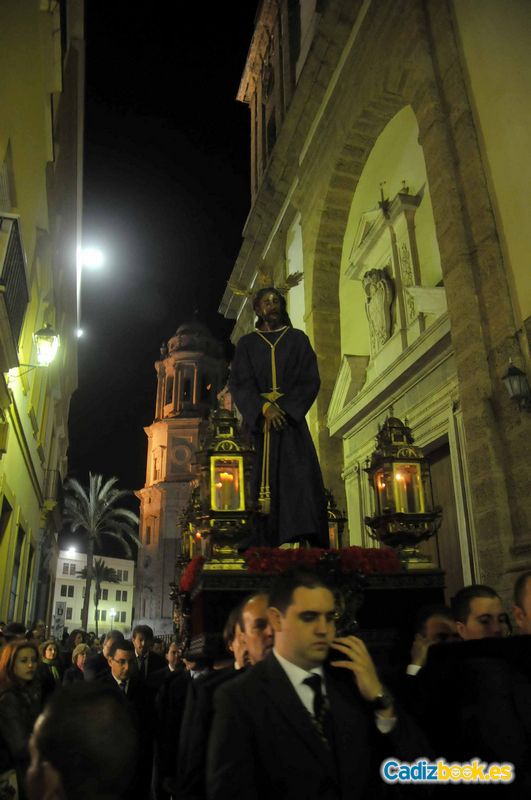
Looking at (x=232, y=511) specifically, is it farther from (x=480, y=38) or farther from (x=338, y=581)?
(x=480, y=38)

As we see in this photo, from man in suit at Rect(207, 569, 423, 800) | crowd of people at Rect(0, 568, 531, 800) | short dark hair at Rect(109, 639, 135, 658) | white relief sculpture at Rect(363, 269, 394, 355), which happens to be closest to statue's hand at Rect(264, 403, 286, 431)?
short dark hair at Rect(109, 639, 135, 658)

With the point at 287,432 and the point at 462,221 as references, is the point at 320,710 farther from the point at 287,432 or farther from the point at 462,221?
the point at 462,221

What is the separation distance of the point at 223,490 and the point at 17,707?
7.42ft

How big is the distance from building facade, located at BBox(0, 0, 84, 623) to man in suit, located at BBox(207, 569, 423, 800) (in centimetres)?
633

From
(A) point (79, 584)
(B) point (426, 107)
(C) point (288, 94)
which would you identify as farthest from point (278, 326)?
(A) point (79, 584)

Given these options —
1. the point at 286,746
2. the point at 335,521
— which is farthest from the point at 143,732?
the point at 335,521

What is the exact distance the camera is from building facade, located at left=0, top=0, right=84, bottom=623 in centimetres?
895

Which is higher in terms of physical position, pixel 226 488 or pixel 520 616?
pixel 226 488

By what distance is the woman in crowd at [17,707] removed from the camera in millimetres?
3516

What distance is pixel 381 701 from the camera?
7.22 ft

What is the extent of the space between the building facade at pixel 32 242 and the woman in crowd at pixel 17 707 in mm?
4488

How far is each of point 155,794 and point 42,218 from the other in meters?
12.2

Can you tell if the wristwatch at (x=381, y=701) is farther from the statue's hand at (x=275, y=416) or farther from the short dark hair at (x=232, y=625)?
the statue's hand at (x=275, y=416)

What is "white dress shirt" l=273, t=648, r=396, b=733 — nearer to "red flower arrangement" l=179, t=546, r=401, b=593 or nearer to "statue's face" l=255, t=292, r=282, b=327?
"red flower arrangement" l=179, t=546, r=401, b=593
